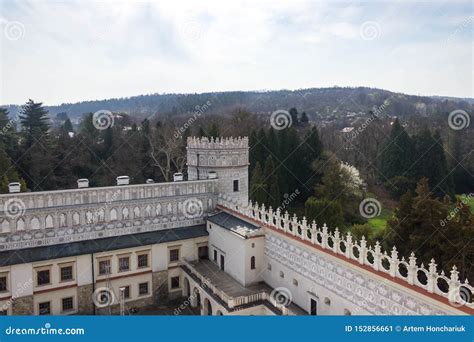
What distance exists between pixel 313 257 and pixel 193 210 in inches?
347

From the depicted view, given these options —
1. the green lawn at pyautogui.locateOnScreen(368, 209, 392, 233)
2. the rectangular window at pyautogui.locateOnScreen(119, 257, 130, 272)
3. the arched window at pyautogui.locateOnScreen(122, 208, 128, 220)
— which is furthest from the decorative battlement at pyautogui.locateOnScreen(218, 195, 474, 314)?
the green lawn at pyautogui.locateOnScreen(368, 209, 392, 233)

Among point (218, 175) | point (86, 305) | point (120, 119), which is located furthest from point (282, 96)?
point (86, 305)

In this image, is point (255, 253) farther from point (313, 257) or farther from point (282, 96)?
point (282, 96)

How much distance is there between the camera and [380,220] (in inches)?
1470

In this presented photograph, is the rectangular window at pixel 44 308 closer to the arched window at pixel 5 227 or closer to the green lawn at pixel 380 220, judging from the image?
the arched window at pixel 5 227

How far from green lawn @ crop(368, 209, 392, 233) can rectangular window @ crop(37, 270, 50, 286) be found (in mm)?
25150

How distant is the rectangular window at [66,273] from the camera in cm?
1827

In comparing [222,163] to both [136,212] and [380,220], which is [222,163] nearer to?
[136,212]

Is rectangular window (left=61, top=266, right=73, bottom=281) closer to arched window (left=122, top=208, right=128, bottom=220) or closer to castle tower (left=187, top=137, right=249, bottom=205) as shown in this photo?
arched window (left=122, top=208, right=128, bottom=220)

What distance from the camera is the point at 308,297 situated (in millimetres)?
15000

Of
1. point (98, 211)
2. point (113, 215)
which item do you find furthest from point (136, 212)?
point (98, 211)

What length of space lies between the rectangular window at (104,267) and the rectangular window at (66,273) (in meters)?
1.30

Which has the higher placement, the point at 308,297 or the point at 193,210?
the point at 193,210

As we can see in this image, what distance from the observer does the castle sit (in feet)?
48.8
